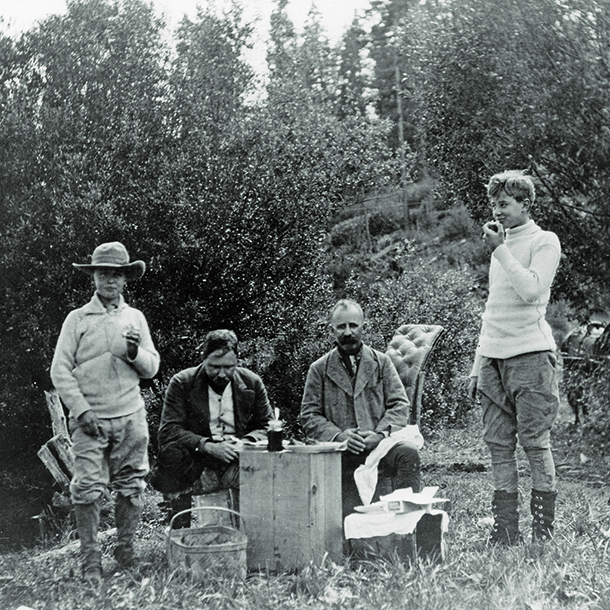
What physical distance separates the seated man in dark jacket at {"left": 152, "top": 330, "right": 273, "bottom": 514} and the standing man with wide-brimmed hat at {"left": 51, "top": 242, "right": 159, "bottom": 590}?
1.31ft

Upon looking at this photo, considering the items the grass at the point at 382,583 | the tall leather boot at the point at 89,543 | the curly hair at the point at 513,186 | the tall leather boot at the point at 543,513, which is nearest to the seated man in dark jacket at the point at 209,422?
the grass at the point at 382,583

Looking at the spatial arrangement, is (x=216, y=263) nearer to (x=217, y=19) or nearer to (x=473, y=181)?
(x=473, y=181)

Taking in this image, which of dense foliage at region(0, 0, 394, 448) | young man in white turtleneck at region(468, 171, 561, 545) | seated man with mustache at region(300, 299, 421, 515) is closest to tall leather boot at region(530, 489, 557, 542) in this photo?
young man in white turtleneck at region(468, 171, 561, 545)

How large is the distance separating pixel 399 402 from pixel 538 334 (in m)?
1.14

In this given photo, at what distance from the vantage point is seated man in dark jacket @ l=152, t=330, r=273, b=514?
554cm

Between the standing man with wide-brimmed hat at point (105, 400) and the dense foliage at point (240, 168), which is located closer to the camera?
the standing man with wide-brimmed hat at point (105, 400)

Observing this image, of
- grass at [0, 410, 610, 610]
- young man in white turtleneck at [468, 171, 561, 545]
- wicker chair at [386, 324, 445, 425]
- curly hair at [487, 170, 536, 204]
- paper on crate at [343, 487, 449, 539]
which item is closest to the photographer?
grass at [0, 410, 610, 610]

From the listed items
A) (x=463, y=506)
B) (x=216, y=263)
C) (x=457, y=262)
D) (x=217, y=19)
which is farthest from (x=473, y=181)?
(x=457, y=262)

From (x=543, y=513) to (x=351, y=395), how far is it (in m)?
1.42

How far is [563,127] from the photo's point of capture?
9.60m

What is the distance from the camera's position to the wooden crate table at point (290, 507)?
15.8 feet

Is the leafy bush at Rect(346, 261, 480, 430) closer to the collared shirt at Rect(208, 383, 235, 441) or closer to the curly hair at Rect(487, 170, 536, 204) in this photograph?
the collared shirt at Rect(208, 383, 235, 441)

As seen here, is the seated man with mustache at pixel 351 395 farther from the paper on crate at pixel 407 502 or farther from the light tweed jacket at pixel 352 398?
the paper on crate at pixel 407 502

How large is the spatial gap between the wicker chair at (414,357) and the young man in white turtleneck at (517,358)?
48.6 inches
